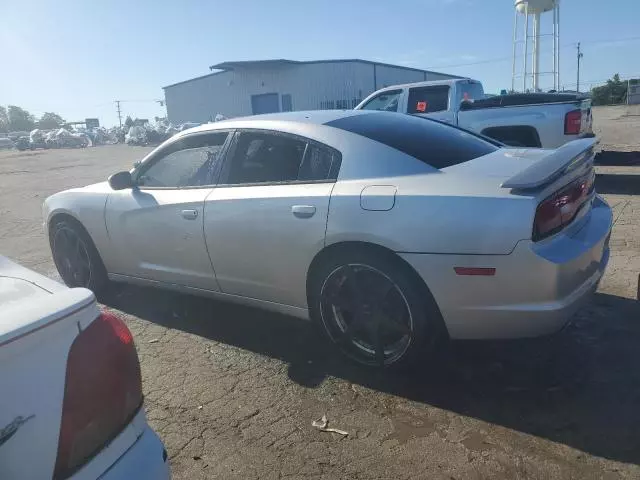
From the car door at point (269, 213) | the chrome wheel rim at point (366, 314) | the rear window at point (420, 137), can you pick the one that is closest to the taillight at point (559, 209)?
the rear window at point (420, 137)

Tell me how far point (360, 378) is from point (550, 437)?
1.07 m

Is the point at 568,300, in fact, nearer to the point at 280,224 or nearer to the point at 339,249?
the point at 339,249

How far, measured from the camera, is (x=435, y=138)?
3492 mm

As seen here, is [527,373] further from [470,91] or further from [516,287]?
[470,91]

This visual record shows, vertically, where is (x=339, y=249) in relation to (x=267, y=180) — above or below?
below

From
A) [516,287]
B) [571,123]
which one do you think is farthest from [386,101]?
[516,287]

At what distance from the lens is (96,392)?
1.35 meters

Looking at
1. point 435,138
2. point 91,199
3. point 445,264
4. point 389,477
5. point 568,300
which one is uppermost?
point 435,138

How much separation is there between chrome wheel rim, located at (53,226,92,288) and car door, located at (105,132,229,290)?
17.6 inches

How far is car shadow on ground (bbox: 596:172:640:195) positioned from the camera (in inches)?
322

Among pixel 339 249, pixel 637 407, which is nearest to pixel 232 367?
pixel 339 249

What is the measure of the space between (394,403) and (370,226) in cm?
98

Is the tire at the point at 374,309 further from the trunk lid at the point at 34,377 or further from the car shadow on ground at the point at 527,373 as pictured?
the trunk lid at the point at 34,377

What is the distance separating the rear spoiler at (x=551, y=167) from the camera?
2.48 meters
